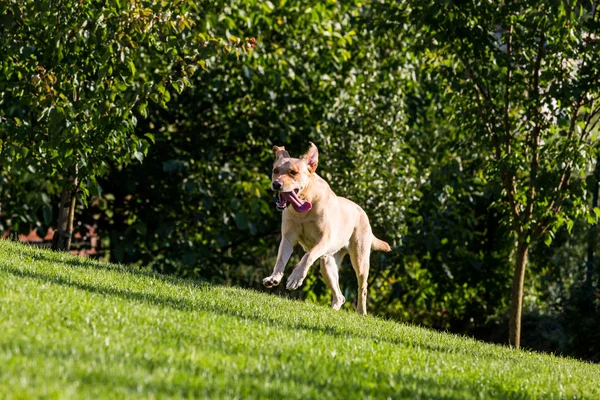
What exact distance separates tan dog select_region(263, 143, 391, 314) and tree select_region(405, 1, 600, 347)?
262 centimetres

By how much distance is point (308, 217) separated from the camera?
8961mm

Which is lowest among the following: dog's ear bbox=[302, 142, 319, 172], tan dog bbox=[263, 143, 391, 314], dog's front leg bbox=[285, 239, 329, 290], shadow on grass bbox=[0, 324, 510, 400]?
shadow on grass bbox=[0, 324, 510, 400]

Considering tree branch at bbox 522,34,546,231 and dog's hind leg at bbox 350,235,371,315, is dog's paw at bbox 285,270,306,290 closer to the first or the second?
dog's hind leg at bbox 350,235,371,315

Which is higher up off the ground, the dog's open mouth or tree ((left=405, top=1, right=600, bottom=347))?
tree ((left=405, top=1, right=600, bottom=347))

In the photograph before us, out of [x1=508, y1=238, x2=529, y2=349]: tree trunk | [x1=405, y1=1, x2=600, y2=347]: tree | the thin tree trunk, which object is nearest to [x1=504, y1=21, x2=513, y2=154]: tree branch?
[x1=405, y1=1, x2=600, y2=347]: tree

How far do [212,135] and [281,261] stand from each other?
7228 mm

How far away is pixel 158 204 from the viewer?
15438mm

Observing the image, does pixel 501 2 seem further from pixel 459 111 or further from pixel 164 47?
pixel 164 47

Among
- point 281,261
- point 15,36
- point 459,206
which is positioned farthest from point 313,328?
point 459,206

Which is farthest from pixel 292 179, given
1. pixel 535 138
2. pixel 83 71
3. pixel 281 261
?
pixel 535 138

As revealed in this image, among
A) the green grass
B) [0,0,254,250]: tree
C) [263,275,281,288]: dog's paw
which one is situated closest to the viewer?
the green grass

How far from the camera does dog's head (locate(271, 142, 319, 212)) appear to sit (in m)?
8.47

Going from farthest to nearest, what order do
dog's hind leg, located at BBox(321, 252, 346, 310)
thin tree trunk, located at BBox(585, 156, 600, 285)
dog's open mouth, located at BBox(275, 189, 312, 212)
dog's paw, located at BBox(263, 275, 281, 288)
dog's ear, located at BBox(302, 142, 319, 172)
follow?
thin tree trunk, located at BBox(585, 156, 600, 285) < dog's hind leg, located at BBox(321, 252, 346, 310) < dog's ear, located at BBox(302, 142, 319, 172) < dog's open mouth, located at BBox(275, 189, 312, 212) < dog's paw, located at BBox(263, 275, 281, 288)

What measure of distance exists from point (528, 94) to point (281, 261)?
4.88 metres
